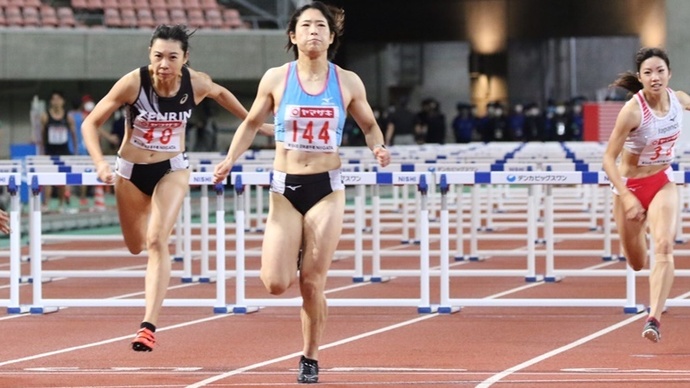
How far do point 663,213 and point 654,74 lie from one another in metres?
0.81

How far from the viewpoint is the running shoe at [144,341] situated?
8.59 metres

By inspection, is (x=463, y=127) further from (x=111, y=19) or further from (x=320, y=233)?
(x=320, y=233)

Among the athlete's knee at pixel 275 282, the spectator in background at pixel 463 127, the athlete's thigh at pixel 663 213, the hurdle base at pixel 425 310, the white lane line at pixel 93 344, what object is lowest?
the white lane line at pixel 93 344

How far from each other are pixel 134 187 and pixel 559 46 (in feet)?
156

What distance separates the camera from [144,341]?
28.2 ft

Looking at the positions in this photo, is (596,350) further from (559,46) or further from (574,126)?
(559,46)

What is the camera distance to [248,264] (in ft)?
60.0

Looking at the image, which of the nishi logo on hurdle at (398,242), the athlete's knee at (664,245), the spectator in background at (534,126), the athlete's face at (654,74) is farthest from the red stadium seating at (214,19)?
the athlete's knee at (664,245)

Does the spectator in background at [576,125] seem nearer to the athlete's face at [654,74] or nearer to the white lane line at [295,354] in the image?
the white lane line at [295,354]

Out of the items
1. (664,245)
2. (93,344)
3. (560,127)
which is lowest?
(93,344)

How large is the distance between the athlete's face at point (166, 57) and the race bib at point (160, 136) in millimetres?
312

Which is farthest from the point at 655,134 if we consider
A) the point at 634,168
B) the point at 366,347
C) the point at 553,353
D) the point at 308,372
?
the point at 308,372

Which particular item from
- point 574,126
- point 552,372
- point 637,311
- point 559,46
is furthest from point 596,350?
point 559,46

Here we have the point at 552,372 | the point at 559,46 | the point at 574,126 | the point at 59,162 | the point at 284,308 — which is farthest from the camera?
the point at 559,46
